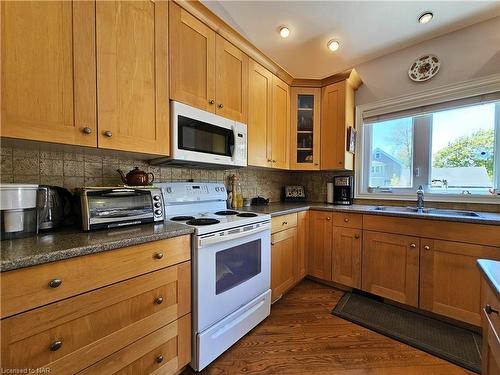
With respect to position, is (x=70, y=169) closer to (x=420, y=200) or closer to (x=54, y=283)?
(x=54, y=283)

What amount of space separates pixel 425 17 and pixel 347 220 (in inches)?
73.3

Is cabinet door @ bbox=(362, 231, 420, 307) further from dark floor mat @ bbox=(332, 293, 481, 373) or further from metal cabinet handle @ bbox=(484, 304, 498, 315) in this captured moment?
metal cabinet handle @ bbox=(484, 304, 498, 315)

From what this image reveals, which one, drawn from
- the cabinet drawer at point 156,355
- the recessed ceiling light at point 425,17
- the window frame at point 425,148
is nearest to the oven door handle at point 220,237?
the cabinet drawer at point 156,355

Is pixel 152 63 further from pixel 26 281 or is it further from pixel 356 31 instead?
pixel 356 31

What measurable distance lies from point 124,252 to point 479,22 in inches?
129

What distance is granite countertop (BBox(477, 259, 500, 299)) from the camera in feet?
1.97

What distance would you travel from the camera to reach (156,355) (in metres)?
1.10

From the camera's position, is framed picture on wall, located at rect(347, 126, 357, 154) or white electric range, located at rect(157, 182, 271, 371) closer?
white electric range, located at rect(157, 182, 271, 371)

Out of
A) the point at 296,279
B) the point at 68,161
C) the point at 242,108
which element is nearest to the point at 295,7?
the point at 242,108

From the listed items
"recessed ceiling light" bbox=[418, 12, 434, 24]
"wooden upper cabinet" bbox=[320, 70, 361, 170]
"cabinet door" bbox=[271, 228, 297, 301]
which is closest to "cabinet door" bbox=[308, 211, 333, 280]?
"cabinet door" bbox=[271, 228, 297, 301]

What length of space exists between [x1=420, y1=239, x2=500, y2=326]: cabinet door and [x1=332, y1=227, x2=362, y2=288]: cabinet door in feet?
1.61

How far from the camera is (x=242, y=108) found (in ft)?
6.51

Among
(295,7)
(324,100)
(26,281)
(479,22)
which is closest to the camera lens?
(26,281)

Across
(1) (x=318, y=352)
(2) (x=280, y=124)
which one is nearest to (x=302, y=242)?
(1) (x=318, y=352)
